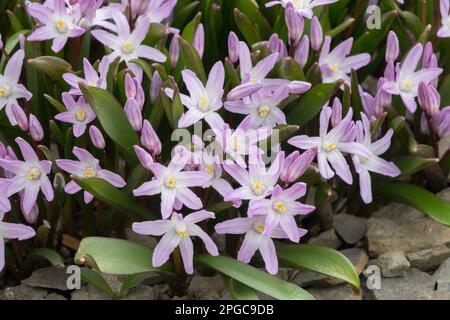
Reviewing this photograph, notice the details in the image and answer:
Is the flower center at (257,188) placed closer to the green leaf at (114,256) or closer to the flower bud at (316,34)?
the green leaf at (114,256)

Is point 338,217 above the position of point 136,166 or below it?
below

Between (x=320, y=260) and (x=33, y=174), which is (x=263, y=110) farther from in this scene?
(x=33, y=174)

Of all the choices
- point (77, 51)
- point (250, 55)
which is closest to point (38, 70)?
point (77, 51)

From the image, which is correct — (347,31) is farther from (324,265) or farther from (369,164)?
(324,265)

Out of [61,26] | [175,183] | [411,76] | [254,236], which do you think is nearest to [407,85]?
[411,76]

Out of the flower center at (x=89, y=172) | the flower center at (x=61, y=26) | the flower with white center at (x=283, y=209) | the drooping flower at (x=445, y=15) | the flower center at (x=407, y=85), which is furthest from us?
the drooping flower at (x=445, y=15)

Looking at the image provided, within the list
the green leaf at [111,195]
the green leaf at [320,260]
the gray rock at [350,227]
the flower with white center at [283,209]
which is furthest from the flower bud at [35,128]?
the gray rock at [350,227]

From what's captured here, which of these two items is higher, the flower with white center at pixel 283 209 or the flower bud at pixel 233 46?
the flower bud at pixel 233 46
